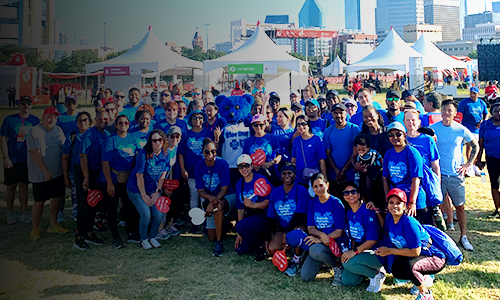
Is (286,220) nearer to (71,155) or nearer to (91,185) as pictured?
(91,185)

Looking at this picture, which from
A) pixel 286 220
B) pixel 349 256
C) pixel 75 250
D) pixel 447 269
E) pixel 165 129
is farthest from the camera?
pixel 165 129

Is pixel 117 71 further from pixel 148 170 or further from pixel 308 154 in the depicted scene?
pixel 308 154

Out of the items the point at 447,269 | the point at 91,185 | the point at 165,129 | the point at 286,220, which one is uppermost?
the point at 165,129

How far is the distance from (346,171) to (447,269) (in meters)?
1.45

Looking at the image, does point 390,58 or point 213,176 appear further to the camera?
point 390,58

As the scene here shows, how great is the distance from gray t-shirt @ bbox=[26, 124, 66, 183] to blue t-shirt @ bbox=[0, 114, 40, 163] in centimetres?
37

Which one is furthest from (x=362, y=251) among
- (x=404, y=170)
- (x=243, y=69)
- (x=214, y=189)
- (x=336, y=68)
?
(x=336, y=68)

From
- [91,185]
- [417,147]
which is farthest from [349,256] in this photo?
[91,185]

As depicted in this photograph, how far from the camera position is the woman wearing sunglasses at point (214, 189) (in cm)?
515

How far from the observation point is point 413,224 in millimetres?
3627

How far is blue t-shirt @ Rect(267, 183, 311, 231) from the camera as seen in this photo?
4609 millimetres

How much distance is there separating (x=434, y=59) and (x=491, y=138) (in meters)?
20.6

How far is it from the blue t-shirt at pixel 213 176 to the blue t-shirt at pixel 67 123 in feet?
6.16

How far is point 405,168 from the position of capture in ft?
13.3
